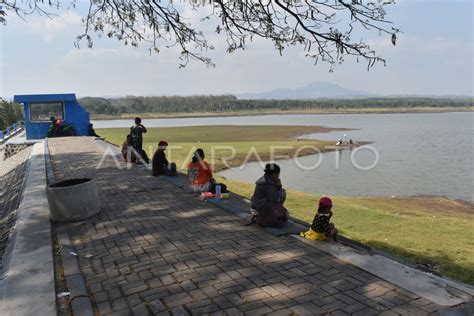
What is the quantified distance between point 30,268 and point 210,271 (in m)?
2.03

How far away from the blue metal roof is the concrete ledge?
647 inches

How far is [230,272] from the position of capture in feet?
14.9

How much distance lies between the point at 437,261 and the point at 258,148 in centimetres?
2667

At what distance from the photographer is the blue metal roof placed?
72.3 ft

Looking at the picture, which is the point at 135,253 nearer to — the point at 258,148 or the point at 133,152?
the point at 133,152

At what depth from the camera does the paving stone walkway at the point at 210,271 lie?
381cm

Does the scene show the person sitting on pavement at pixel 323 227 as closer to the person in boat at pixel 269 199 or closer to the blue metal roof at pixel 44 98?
the person in boat at pixel 269 199

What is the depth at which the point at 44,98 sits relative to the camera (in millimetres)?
22641

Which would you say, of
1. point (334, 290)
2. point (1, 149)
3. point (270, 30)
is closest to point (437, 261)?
point (334, 290)

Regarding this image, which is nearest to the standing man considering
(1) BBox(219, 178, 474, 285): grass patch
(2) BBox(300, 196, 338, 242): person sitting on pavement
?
(1) BBox(219, 178, 474, 285): grass patch

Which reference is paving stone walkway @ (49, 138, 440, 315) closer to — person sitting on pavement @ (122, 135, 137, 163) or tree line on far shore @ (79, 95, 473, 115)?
person sitting on pavement @ (122, 135, 137, 163)

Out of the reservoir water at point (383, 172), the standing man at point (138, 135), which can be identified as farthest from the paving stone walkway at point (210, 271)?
the reservoir water at point (383, 172)

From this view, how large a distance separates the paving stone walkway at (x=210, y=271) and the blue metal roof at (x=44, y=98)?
17.5m

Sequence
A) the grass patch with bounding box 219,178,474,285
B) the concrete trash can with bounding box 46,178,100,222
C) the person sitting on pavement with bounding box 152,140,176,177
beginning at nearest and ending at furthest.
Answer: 1. the concrete trash can with bounding box 46,178,100,222
2. the grass patch with bounding box 219,178,474,285
3. the person sitting on pavement with bounding box 152,140,176,177
